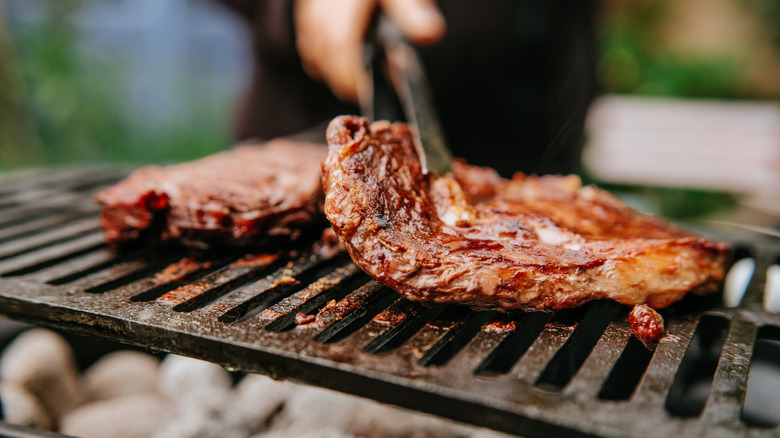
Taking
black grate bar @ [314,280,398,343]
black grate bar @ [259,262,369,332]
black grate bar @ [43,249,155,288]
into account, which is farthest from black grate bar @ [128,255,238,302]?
black grate bar @ [314,280,398,343]

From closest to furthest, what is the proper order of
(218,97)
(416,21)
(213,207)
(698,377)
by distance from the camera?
1. (213,207)
2. (698,377)
3. (416,21)
4. (218,97)

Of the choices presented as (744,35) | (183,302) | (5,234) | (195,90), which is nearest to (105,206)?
(5,234)

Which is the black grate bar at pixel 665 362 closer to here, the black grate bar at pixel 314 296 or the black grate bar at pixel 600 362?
the black grate bar at pixel 600 362

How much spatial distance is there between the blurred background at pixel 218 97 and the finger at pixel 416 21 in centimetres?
484

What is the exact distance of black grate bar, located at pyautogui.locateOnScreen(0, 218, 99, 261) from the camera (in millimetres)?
2172

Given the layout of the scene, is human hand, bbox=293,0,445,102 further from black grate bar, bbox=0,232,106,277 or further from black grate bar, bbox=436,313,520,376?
black grate bar, bbox=436,313,520,376

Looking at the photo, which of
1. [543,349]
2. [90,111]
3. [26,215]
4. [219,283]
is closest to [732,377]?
[543,349]

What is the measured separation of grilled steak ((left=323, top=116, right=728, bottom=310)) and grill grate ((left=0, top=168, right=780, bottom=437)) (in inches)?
4.0

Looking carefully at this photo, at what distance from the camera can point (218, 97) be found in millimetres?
8508

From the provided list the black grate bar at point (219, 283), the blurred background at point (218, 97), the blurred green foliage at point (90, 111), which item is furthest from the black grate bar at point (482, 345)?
the blurred green foliage at point (90, 111)

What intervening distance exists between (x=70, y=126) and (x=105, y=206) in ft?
22.7

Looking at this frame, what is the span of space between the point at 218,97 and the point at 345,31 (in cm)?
597

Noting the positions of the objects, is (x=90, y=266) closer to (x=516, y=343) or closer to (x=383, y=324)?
(x=383, y=324)

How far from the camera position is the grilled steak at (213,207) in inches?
82.4
